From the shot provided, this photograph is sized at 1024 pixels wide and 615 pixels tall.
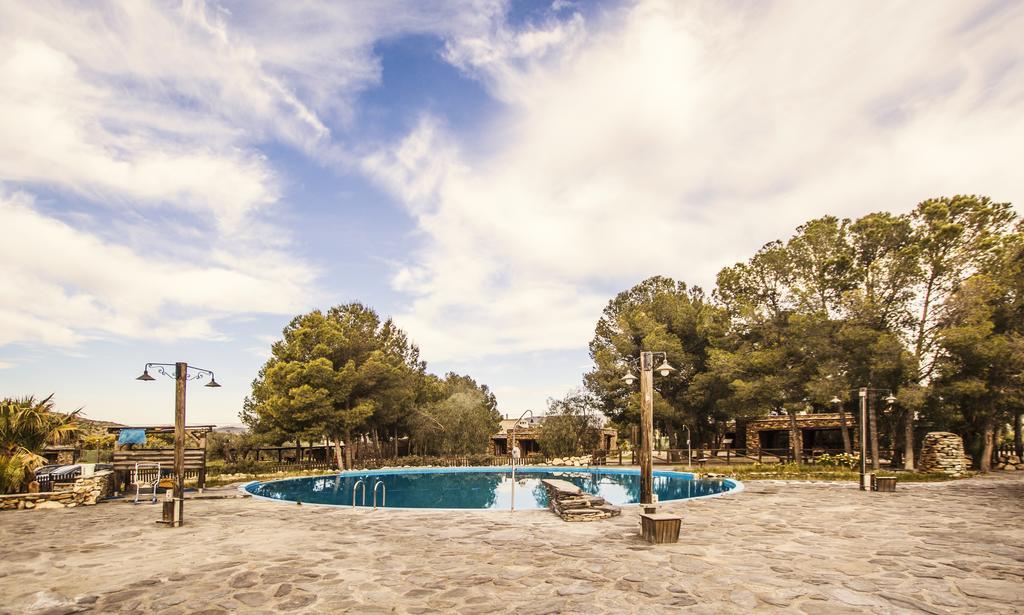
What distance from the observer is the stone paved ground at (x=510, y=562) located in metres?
6.64

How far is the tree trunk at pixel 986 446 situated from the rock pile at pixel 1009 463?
3.47 feet

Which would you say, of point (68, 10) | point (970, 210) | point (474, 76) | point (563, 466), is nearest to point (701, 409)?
point (563, 466)

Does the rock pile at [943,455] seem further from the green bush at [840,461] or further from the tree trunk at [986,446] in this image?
the green bush at [840,461]

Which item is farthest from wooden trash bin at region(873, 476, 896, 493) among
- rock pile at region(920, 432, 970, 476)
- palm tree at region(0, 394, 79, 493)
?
palm tree at region(0, 394, 79, 493)

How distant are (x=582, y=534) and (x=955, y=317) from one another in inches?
888

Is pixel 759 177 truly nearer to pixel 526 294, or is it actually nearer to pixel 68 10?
pixel 526 294

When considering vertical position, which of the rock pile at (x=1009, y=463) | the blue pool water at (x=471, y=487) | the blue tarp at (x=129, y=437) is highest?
the blue tarp at (x=129, y=437)

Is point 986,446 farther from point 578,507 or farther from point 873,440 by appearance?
point 578,507

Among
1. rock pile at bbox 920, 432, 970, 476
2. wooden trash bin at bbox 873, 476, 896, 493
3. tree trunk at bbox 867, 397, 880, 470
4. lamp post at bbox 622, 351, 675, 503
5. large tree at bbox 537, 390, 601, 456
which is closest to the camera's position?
lamp post at bbox 622, 351, 675, 503

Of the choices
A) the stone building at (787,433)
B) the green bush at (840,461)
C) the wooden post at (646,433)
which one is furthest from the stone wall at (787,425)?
the wooden post at (646,433)

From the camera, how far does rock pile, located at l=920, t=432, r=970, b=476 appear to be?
22.5 m

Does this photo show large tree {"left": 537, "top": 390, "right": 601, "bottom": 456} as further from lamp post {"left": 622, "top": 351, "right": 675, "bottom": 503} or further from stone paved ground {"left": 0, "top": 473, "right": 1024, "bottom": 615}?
lamp post {"left": 622, "top": 351, "right": 675, "bottom": 503}

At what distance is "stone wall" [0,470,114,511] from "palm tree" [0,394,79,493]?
52 centimetres

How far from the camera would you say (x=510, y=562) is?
8602mm
